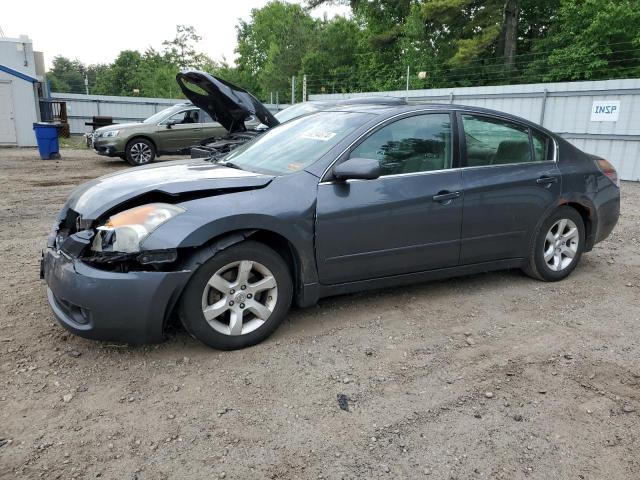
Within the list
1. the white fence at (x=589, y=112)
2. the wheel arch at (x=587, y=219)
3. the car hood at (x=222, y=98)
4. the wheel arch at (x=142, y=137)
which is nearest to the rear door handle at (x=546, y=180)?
the wheel arch at (x=587, y=219)

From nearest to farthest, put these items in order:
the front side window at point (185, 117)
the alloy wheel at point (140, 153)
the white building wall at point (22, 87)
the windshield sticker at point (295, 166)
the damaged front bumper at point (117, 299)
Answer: the damaged front bumper at point (117, 299), the windshield sticker at point (295, 166), the alloy wheel at point (140, 153), the front side window at point (185, 117), the white building wall at point (22, 87)

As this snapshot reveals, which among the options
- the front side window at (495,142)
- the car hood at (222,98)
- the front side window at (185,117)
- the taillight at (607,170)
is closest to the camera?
the front side window at (495,142)

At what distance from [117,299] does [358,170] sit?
1659 mm

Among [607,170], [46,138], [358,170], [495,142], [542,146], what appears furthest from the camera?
[46,138]

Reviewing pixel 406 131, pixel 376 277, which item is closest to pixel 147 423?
pixel 376 277

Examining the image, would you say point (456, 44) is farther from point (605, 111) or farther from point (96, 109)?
point (96, 109)

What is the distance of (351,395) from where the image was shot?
2.80 m

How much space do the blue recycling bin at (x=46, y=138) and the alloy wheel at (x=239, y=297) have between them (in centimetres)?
1397

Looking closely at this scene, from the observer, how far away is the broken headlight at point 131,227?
292 cm

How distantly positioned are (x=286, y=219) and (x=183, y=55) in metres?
62.8

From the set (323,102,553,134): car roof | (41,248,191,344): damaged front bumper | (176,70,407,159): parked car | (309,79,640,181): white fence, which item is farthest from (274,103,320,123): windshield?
(41,248,191,344): damaged front bumper

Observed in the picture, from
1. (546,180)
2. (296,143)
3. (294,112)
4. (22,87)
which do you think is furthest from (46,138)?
(546,180)

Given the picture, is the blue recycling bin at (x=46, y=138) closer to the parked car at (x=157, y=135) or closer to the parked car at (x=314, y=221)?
the parked car at (x=157, y=135)

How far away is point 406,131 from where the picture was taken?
12.6 feet
